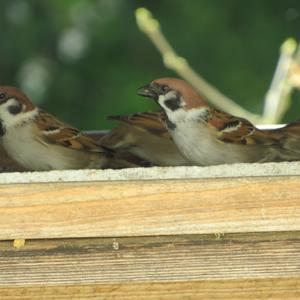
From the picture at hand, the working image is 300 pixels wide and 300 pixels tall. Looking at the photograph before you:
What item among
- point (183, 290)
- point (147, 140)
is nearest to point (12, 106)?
point (147, 140)

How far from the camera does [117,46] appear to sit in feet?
26.6

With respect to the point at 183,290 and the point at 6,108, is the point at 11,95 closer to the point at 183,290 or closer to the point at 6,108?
the point at 6,108

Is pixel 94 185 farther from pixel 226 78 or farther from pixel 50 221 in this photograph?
pixel 226 78

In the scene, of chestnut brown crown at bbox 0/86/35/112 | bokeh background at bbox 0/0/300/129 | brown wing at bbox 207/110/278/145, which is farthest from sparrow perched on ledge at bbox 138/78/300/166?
bokeh background at bbox 0/0/300/129

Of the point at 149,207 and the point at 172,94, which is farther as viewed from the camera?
the point at 172,94

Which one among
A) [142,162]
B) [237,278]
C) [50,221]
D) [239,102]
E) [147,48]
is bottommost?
[237,278]

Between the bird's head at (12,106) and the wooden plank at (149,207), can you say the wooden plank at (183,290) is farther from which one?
the bird's head at (12,106)

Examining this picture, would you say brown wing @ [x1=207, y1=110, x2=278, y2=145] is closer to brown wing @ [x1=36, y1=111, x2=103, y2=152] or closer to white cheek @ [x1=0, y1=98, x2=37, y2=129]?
brown wing @ [x1=36, y1=111, x2=103, y2=152]

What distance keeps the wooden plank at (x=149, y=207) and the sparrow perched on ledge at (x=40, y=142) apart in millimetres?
1212

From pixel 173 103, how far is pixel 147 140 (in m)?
0.31

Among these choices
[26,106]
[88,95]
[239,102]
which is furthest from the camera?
[88,95]

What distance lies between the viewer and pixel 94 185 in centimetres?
309

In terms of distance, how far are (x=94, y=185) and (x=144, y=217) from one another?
155 millimetres

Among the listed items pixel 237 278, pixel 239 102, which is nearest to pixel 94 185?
pixel 237 278
